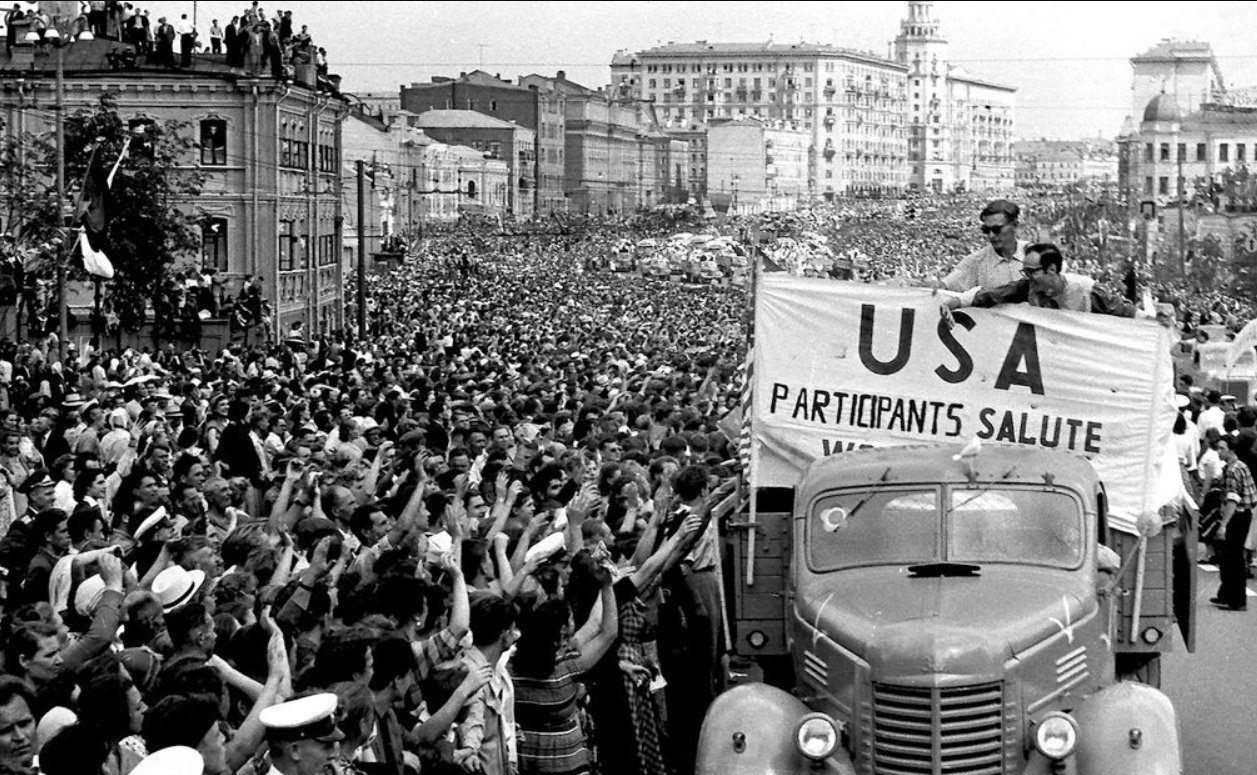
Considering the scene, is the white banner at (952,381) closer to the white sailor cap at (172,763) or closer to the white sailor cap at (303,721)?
the white sailor cap at (303,721)

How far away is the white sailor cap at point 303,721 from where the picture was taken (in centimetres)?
735

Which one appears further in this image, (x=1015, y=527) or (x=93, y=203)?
(x=93, y=203)

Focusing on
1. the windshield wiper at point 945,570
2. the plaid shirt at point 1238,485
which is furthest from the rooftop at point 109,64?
the windshield wiper at point 945,570

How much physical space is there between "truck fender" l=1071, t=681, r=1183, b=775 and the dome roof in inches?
7290

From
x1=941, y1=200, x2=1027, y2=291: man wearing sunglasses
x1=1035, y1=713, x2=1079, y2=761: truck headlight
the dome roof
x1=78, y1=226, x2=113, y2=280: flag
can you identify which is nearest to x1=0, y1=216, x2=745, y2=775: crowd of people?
x1=941, y1=200, x2=1027, y2=291: man wearing sunglasses

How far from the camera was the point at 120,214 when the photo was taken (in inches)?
1710

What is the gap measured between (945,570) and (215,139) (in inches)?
2007

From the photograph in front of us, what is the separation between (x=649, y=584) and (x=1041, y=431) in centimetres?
221

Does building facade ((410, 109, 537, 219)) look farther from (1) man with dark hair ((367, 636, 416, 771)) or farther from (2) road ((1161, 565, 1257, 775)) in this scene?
(1) man with dark hair ((367, 636, 416, 771))

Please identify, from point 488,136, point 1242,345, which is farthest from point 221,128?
point 488,136

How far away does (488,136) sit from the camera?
17538cm

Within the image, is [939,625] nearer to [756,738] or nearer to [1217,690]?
[756,738]

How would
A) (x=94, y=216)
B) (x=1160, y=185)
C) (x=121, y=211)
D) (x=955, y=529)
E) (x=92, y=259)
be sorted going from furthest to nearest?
1. (x=1160, y=185)
2. (x=121, y=211)
3. (x=94, y=216)
4. (x=92, y=259)
5. (x=955, y=529)

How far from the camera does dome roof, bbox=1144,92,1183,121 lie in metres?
189
